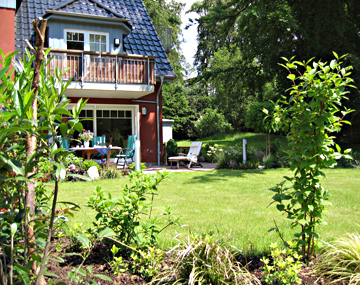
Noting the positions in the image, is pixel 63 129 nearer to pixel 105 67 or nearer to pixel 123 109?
pixel 105 67

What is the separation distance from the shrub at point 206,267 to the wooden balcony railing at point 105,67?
31.3ft

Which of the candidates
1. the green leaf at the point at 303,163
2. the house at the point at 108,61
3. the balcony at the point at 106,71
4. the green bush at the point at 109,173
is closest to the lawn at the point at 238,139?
the house at the point at 108,61

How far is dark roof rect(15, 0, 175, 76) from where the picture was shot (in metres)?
12.0

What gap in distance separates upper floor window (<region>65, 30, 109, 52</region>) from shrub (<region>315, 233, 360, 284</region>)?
38.2ft

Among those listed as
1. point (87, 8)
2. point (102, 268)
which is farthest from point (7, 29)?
point (87, 8)

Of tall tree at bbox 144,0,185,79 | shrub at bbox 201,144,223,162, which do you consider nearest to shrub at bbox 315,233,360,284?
shrub at bbox 201,144,223,162

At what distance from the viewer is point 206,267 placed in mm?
2375

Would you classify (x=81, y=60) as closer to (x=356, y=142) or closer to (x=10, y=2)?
(x=10, y=2)

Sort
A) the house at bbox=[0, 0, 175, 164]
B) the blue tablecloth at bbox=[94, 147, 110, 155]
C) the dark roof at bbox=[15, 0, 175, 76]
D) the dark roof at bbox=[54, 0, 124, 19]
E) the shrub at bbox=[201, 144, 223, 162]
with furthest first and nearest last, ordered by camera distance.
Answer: the shrub at bbox=[201, 144, 223, 162], the dark roof at bbox=[15, 0, 175, 76], the dark roof at bbox=[54, 0, 124, 19], the house at bbox=[0, 0, 175, 164], the blue tablecloth at bbox=[94, 147, 110, 155]

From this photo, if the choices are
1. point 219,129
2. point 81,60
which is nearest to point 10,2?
point 81,60

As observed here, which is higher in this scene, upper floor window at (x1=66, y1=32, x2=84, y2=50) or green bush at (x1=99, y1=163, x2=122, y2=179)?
upper floor window at (x1=66, y1=32, x2=84, y2=50)

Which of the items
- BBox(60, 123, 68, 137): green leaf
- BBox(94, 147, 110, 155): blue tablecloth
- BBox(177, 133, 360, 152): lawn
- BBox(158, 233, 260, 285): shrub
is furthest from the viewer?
BBox(177, 133, 360, 152): lawn

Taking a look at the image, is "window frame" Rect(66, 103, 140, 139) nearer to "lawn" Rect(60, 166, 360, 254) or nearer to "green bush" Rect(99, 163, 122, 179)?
"green bush" Rect(99, 163, 122, 179)

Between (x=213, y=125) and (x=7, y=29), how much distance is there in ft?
68.4
